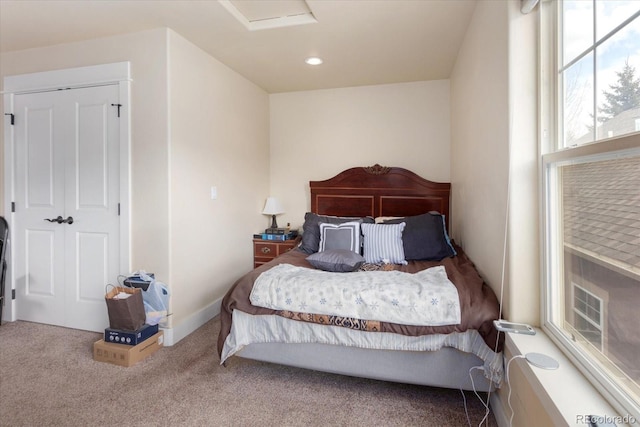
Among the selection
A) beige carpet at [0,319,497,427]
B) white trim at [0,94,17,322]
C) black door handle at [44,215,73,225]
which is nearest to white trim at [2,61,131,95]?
white trim at [0,94,17,322]

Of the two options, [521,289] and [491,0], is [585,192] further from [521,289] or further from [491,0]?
[491,0]

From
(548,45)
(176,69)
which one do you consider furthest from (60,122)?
(548,45)

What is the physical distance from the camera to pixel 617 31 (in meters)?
1.04

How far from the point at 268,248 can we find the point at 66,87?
7.61 ft

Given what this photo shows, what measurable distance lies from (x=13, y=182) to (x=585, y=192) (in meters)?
4.14

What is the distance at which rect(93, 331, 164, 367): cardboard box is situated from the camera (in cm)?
226

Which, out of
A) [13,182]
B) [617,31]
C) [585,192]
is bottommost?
[585,192]

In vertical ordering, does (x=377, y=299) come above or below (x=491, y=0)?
below

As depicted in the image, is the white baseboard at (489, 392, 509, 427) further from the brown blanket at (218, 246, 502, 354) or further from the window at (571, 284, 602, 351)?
the window at (571, 284, 602, 351)

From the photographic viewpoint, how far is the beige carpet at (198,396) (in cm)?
175

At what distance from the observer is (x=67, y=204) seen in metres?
2.83

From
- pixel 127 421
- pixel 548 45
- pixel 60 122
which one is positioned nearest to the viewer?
pixel 548 45

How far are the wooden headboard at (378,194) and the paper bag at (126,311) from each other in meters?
2.11

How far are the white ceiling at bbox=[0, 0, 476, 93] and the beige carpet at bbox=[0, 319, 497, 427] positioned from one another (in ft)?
7.90
